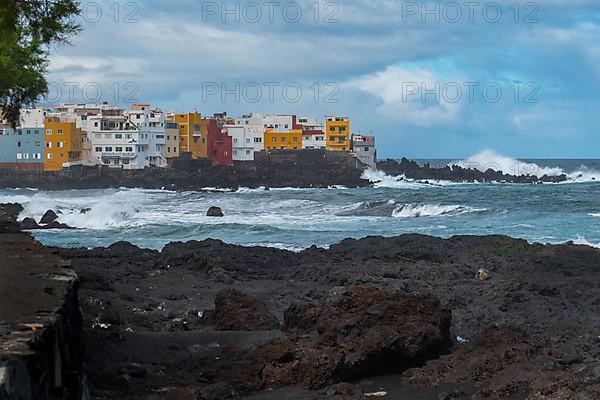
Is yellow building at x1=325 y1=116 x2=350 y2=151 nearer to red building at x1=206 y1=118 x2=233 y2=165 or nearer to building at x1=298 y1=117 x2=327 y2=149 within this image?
building at x1=298 y1=117 x2=327 y2=149

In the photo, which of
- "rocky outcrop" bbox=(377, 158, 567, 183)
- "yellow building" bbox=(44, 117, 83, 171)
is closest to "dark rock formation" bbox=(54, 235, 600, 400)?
"yellow building" bbox=(44, 117, 83, 171)

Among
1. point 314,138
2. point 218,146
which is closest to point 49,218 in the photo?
point 218,146

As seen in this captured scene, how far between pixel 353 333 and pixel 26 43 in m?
6.53

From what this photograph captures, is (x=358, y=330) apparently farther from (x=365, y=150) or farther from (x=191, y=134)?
(x=365, y=150)

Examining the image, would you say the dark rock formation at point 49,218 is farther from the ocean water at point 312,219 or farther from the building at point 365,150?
the building at point 365,150

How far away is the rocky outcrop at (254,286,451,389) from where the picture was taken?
26.7 feet

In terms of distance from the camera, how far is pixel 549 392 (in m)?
7.25

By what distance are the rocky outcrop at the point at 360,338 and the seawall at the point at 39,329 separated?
220cm

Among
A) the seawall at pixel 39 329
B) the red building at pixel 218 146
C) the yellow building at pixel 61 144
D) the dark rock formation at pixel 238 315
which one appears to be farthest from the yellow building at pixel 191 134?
the seawall at pixel 39 329

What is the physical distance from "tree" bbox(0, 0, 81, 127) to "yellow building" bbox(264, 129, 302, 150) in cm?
6384

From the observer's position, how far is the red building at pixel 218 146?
7644 centimetres

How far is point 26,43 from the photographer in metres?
12.5

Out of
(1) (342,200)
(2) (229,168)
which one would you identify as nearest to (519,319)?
(1) (342,200)

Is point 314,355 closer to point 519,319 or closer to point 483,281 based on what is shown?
point 519,319
